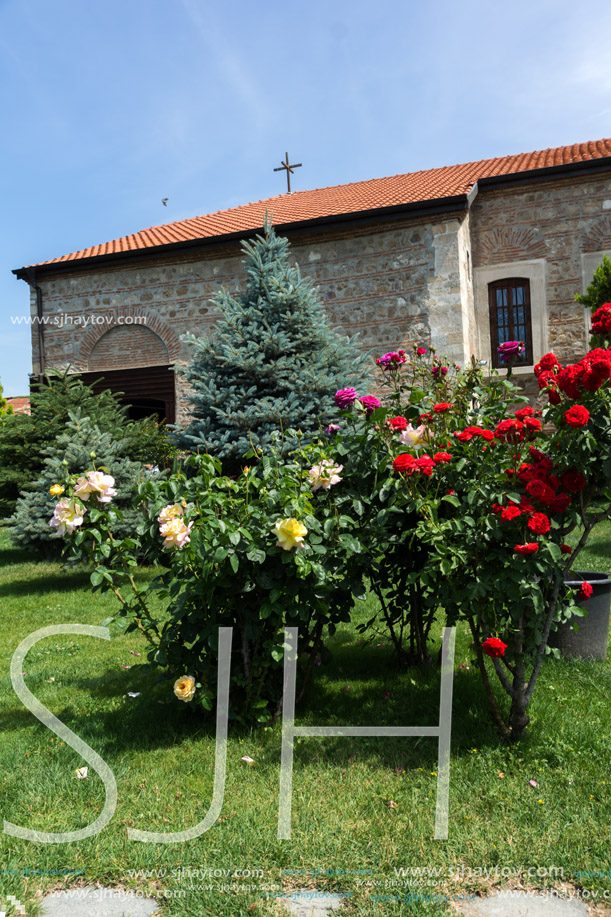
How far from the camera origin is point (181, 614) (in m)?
3.07

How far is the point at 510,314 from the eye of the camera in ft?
41.4

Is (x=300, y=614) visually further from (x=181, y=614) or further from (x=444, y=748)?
(x=444, y=748)

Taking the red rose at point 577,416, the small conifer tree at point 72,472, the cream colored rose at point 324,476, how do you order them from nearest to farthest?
the red rose at point 577,416
the cream colored rose at point 324,476
the small conifer tree at point 72,472

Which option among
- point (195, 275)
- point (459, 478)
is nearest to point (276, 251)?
point (459, 478)

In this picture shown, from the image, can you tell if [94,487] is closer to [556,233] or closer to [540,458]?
[540,458]

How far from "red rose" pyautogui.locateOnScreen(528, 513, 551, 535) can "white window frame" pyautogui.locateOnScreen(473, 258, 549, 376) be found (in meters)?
9.92

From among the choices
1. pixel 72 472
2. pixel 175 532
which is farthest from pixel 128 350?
pixel 175 532

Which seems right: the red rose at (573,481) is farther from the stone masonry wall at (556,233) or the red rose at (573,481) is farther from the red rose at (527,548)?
the stone masonry wall at (556,233)

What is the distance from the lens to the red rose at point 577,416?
243 cm

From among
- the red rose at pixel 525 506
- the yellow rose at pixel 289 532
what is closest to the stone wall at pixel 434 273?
the red rose at pixel 525 506

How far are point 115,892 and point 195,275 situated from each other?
12300mm

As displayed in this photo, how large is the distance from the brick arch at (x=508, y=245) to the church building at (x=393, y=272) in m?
0.02

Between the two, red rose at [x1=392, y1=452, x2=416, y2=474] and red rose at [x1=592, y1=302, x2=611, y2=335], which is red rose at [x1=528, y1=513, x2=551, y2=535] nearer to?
red rose at [x1=392, y1=452, x2=416, y2=474]

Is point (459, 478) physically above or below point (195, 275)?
below
